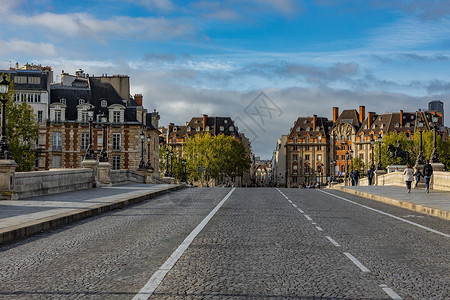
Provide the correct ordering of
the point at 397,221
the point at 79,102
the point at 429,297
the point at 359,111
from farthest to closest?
the point at 359,111 < the point at 79,102 < the point at 397,221 < the point at 429,297

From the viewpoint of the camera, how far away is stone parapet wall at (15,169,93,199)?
20172mm

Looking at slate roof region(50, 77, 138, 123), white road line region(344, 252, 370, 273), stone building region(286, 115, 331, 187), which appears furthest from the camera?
stone building region(286, 115, 331, 187)

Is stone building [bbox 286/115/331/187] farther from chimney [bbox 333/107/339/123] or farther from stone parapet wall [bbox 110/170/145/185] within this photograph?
stone parapet wall [bbox 110/170/145/185]

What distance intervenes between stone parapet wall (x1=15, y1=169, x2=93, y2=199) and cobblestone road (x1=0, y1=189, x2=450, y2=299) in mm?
6737

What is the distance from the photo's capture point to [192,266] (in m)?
8.08

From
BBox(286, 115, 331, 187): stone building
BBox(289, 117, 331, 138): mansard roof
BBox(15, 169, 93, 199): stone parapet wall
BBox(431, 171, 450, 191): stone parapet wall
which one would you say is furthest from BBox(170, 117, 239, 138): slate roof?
BBox(15, 169, 93, 199): stone parapet wall

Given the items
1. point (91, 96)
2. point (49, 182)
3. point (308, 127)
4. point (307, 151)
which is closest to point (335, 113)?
point (308, 127)

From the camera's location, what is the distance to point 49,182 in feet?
75.6

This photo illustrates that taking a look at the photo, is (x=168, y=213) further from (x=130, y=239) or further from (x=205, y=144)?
(x=205, y=144)

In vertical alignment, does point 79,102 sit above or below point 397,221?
above

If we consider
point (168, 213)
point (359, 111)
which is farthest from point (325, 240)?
point (359, 111)

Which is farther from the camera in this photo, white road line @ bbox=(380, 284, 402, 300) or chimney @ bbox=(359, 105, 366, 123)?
chimney @ bbox=(359, 105, 366, 123)

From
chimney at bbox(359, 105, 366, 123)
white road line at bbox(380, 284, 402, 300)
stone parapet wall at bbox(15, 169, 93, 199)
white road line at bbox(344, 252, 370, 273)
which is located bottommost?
white road line at bbox(344, 252, 370, 273)

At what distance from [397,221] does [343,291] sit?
394 inches
